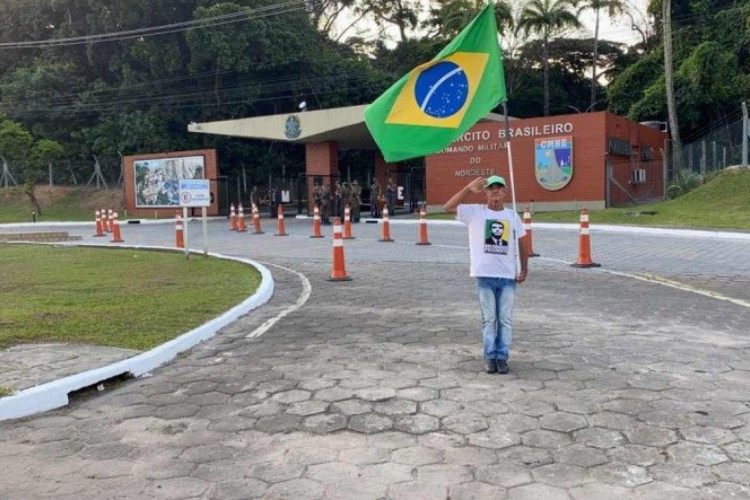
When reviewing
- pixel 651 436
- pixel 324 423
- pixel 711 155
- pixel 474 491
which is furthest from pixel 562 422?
pixel 711 155

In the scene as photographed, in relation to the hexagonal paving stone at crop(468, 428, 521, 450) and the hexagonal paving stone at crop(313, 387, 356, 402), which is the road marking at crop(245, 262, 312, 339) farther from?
the hexagonal paving stone at crop(468, 428, 521, 450)

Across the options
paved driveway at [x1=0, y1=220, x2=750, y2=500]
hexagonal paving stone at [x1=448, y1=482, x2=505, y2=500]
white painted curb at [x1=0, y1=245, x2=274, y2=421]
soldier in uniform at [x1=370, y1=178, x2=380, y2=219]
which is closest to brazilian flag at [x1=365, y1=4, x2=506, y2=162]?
paved driveway at [x1=0, y1=220, x2=750, y2=500]

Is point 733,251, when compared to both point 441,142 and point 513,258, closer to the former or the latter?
point 441,142

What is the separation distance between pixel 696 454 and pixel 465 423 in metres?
1.33

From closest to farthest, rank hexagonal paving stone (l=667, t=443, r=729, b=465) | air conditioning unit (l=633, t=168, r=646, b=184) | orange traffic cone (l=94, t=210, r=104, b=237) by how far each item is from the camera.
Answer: hexagonal paving stone (l=667, t=443, r=729, b=465) < orange traffic cone (l=94, t=210, r=104, b=237) < air conditioning unit (l=633, t=168, r=646, b=184)

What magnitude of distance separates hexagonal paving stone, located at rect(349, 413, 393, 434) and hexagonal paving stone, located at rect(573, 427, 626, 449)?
1.17 m

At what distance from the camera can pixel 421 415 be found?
14.8 ft

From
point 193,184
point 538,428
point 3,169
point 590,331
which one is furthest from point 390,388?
point 3,169

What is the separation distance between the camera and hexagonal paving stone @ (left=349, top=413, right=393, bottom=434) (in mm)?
4281

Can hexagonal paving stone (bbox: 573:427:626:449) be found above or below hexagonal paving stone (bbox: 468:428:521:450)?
below

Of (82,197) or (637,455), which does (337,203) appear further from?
(637,455)

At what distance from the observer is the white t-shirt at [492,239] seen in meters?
5.37

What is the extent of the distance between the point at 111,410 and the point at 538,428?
296cm

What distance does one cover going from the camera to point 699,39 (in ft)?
131
